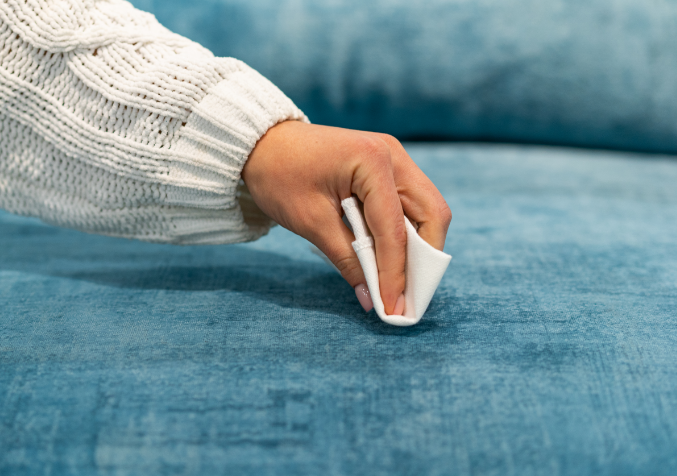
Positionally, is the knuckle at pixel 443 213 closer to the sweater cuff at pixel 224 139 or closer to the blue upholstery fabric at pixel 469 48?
the sweater cuff at pixel 224 139

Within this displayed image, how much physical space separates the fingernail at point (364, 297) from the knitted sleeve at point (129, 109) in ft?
0.46

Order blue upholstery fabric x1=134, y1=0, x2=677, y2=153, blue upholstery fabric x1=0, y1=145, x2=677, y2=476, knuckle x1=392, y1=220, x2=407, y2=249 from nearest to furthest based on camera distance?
1. blue upholstery fabric x1=0, y1=145, x2=677, y2=476
2. knuckle x1=392, y1=220, x2=407, y2=249
3. blue upholstery fabric x1=134, y1=0, x2=677, y2=153

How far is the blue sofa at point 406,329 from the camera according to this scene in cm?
35

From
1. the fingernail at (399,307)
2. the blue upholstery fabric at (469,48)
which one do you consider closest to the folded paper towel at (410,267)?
the fingernail at (399,307)

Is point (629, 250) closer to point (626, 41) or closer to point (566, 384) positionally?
point (566, 384)

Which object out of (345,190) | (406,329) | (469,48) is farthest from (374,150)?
(469,48)

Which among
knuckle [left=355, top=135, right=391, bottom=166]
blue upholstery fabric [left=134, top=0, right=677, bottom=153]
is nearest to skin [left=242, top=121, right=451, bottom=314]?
knuckle [left=355, top=135, right=391, bottom=166]

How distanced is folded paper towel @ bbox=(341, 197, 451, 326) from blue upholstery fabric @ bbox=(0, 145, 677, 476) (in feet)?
0.07

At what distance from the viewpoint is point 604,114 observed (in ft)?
3.20

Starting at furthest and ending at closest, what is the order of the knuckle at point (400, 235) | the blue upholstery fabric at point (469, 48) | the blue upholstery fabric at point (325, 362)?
1. the blue upholstery fabric at point (469, 48)
2. the knuckle at point (400, 235)
3. the blue upholstery fabric at point (325, 362)

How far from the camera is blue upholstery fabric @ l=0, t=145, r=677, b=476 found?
34cm

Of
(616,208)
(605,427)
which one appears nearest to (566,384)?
(605,427)

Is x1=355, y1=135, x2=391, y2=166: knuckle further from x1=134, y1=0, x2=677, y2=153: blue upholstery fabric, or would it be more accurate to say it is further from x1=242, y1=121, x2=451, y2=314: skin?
x1=134, y1=0, x2=677, y2=153: blue upholstery fabric

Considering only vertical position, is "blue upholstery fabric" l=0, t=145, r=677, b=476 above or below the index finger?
below
